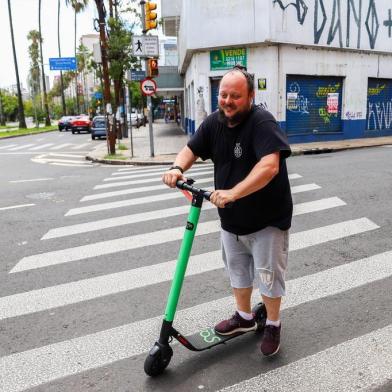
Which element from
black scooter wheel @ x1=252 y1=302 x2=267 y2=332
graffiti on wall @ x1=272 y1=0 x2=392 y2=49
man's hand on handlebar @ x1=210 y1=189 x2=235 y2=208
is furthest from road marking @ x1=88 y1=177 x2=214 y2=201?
graffiti on wall @ x1=272 y1=0 x2=392 y2=49

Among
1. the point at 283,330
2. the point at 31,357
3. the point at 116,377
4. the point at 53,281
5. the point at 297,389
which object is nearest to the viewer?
the point at 297,389

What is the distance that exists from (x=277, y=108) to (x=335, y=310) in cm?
1480

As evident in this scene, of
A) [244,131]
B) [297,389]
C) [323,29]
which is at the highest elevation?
[323,29]

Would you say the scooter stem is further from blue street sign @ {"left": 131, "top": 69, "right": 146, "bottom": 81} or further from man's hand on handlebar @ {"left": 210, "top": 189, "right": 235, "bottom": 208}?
blue street sign @ {"left": 131, "top": 69, "right": 146, "bottom": 81}

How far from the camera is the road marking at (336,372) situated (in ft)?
8.90

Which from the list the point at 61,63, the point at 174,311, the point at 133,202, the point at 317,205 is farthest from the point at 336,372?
the point at 61,63

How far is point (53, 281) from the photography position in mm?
4488

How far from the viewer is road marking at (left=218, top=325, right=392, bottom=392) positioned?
2713 millimetres

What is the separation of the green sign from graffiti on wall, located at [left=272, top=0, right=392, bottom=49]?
2.22 metres

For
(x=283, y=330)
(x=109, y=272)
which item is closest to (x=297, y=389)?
(x=283, y=330)

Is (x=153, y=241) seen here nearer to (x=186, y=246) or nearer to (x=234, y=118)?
(x=186, y=246)

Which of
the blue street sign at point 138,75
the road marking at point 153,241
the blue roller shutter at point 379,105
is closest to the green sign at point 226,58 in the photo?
the blue street sign at point 138,75

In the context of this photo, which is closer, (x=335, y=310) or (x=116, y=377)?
(x=116, y=377)

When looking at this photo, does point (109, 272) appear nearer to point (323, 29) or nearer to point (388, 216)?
point (388, 216)
